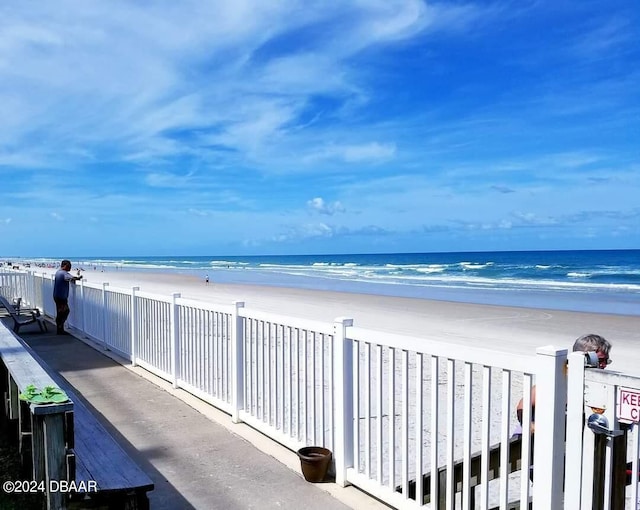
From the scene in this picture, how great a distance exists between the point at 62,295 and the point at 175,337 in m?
5.82

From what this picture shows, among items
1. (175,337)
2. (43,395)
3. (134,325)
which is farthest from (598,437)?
(134,325)

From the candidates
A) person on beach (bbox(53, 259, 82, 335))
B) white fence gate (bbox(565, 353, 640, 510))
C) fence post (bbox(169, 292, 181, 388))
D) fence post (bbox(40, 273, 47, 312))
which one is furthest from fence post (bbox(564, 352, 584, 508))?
fence post (bbox(40, 273, 47, 312))

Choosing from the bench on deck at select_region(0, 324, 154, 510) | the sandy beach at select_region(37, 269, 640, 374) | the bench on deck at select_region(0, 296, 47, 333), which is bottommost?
the sandy beach at select_region(37, 269, 640, 374)

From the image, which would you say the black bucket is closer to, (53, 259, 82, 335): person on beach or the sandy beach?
the sandy beach

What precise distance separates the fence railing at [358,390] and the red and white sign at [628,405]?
301 mm

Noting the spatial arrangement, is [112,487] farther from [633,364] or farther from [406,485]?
[633,364]

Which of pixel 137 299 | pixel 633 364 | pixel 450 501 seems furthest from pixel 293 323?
pixel 633 364

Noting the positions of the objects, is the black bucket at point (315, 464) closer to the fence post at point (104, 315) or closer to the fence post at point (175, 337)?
the fence post at point (175, 337)

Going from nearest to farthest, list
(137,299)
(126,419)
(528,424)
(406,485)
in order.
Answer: (528,424), (406,485), (126,419), (137,299)

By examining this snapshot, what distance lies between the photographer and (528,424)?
2.79 metres

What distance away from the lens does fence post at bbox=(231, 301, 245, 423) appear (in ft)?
18.1

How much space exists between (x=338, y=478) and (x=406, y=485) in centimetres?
75

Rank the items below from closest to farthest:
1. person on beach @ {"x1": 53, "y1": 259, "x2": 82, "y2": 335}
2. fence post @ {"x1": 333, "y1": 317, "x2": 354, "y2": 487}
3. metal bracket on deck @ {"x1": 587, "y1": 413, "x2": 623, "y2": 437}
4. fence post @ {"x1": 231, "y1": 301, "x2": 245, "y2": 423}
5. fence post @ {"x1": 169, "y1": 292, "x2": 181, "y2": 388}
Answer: metal bracket on deck @ {"x1": 587, "y1": 413, "x2": 623, "y2": 437} < fence post @ {"x1": 333, "y1": 317, "x2": 354, "y2": 487} < fence post @ {"x1": 231, "y1": 301, "x2": 245, "y2": 423} < fence post @ {"x1": 169, "y1": 292, "x2": 181, "y2": 388} < person on beach @ {"x1": 53, "y1": 259, "x2": 82, "y2": 335}

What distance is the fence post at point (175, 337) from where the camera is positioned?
6.83 meters
